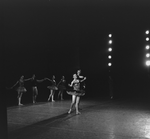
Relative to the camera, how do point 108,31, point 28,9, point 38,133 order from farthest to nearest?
point 108,31, point 28,9, point 38,133

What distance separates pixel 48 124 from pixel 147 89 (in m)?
20.6

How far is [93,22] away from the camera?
1906cm

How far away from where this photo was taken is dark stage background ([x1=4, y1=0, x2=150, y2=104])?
14938 millimetres

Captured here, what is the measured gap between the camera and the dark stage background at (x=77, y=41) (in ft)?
49.0

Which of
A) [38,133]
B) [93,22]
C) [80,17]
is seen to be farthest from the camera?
[93,22]

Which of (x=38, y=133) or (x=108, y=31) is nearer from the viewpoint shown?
(x=38, y=133)

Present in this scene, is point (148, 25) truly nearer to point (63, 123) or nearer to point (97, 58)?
point (97, 58)

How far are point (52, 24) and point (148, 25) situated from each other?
1177cm

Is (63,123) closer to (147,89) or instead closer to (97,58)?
(97,58)

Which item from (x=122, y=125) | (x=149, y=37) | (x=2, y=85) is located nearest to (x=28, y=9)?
(x=122, y=125)

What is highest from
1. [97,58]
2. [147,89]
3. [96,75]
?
[97,58]

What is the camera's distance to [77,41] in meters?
21.5

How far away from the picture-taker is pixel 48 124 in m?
6.97

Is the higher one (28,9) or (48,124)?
(28,9)
